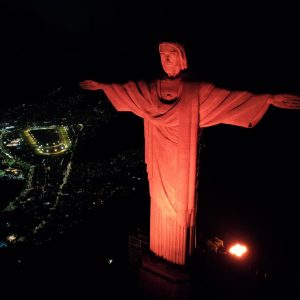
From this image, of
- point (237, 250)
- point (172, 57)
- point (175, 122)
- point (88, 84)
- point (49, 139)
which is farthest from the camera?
point (49, 139)

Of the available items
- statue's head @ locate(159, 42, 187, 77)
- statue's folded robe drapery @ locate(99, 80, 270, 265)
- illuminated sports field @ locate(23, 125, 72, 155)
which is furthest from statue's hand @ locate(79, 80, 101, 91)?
illuminated sports field @ locate(23, 125, 72, 155)

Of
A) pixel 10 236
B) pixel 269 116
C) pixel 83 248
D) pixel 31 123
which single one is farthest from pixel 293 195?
pixel 31 123

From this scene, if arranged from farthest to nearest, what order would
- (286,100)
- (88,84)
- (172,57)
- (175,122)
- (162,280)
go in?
(162,280) < (88,84) < (175,122) < (172,57) < (286,100)

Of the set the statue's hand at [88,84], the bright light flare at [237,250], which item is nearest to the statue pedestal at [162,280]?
the bright light flare at [237,250]

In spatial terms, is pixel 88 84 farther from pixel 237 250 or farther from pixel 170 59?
pixel 237 250

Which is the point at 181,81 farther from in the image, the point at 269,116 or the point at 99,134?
the point at 99,134

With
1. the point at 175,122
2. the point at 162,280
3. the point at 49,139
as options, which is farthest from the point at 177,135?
the point at 49,139

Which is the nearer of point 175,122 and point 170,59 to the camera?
point 170,59
